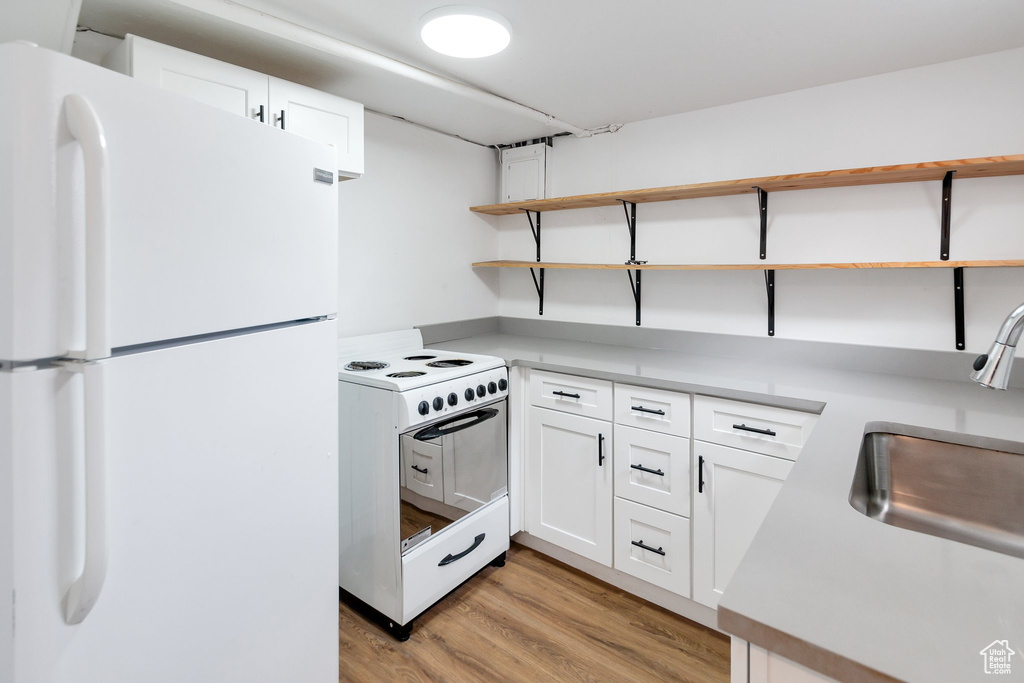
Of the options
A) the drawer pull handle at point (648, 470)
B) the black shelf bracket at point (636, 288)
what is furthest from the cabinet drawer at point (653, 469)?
the black shelf bracket at point (636, 288)

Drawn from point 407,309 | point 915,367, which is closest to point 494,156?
point 407,309

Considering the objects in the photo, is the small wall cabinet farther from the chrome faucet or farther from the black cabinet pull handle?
the chrome faucet

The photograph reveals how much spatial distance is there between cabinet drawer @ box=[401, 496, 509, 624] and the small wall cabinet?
1.50m

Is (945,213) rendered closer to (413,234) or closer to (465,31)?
(465,31)

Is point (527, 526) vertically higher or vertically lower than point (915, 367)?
lower

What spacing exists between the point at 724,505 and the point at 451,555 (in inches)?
42.2

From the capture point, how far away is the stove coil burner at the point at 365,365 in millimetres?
2123

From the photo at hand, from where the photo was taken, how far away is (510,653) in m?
1.81

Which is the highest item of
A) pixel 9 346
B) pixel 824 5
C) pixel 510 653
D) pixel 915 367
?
pixel 824 5

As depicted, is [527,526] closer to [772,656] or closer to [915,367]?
Answer: [915,367]

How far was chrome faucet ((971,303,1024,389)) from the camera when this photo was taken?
1.01 m

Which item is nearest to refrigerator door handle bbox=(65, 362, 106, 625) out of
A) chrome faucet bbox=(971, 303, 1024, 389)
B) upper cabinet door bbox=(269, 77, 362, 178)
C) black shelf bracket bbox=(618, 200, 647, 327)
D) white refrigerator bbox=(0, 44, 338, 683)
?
white refrigerator bbox=(0, 44, 338, 683)

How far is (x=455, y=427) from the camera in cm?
199

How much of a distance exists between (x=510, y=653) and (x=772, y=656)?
1.45 meters
